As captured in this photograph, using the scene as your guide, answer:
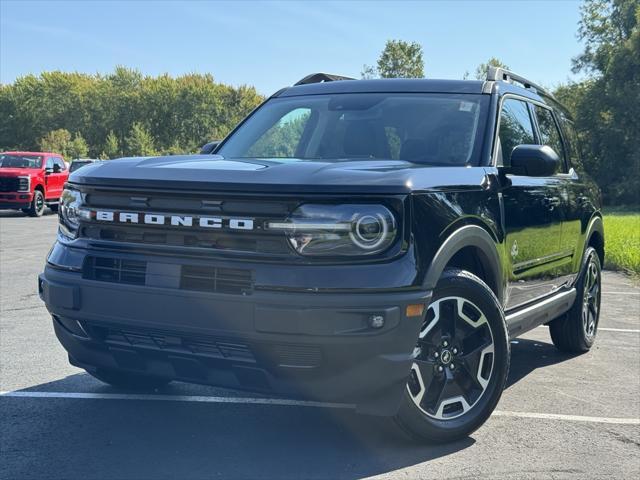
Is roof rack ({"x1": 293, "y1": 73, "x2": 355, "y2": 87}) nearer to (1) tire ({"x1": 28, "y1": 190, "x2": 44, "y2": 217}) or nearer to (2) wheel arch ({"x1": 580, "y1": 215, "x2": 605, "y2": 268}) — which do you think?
(2) wheel arch ({"x1": 580, "y1": 215, "x2": 605, "y2": 268})

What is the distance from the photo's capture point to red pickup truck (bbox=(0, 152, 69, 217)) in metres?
22.5

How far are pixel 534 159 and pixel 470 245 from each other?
831 mm

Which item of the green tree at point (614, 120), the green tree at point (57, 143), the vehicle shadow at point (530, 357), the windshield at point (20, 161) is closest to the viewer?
the vehicle shadow at point (530, 357)

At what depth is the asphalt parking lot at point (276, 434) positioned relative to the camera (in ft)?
11.5

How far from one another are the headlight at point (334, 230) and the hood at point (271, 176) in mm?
90

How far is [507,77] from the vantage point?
17.3 ft

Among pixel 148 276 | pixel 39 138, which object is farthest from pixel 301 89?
pixel 39 138

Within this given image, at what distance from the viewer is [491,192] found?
13.8 ft

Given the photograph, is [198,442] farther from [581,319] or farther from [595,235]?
[595,235]

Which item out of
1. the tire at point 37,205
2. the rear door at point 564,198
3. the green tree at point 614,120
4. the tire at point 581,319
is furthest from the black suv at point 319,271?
the green tree at point 614,120

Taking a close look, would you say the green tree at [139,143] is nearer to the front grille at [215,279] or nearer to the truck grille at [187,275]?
the truck grille at [187,275]

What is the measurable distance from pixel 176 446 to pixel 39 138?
9291cm

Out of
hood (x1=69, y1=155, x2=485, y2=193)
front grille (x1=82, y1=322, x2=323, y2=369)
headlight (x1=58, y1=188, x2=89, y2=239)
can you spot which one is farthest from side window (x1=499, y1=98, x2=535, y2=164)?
headlight (x1=58, y1=188, x2=89, y2=239)

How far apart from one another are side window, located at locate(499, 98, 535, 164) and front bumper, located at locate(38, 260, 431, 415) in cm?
173
